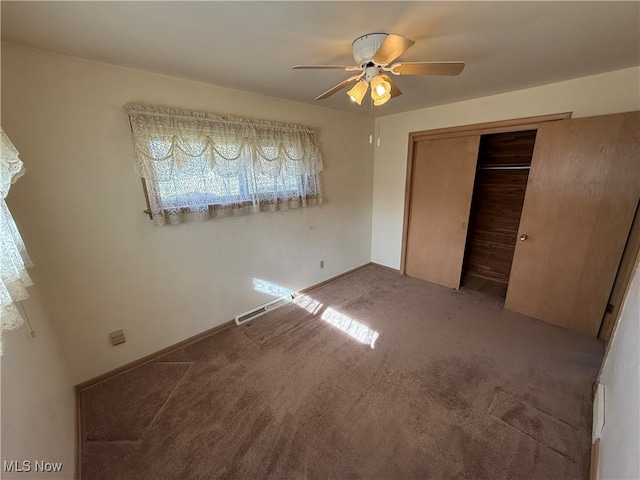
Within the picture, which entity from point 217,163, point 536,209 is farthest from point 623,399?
point 217,163

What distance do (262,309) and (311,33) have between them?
242 centimetres

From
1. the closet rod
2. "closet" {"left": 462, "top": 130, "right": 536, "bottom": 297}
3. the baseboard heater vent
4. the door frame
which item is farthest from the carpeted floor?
the closet rod

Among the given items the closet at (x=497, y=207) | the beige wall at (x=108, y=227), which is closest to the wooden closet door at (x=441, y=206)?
the closet at (x=497, y=207)

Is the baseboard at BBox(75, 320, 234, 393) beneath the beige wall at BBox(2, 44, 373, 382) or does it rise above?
beneath

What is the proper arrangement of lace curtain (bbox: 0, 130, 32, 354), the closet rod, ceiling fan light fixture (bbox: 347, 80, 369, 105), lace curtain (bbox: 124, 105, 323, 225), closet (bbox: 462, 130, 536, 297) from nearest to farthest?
1. lace curtain (bbox: 0, 130, 32, 354)
2. ceiling fan light fixture (bbox: 347, 80, 369, 105)
3. lace curtain (bbox: 124, 105, 323, 225)
4. the closet rod
5. closet (bbox: 462, 130, 536, 297)

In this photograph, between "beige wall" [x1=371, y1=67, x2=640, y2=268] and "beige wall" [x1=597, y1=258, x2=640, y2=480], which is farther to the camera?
"beige wall" [x1=371, y1=67, x2=640, y2=268]

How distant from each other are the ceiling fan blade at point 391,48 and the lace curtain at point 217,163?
54.0 inches

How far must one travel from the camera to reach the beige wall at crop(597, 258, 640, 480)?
0.98 m

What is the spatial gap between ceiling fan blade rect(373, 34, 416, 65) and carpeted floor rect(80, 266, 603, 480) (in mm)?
2079

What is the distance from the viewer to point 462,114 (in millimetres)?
2797

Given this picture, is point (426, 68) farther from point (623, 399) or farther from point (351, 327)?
point (351, 327)

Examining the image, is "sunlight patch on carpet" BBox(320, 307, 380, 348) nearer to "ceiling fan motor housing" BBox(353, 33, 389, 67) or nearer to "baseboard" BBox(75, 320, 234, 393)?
"baseboard" BBox(75, 320, 234, 393)

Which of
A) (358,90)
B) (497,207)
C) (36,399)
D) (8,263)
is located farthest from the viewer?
(497,207)

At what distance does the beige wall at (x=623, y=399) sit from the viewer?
979 millimetres
